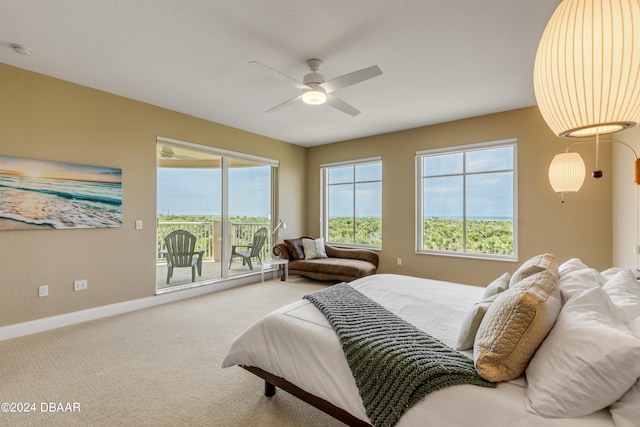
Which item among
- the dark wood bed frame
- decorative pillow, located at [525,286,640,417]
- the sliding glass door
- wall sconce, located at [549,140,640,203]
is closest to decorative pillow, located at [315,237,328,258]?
the sliding glass door

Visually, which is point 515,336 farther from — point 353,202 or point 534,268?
point 353,202

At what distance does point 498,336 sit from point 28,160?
4.55 m

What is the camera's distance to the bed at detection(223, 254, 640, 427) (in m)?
1.05

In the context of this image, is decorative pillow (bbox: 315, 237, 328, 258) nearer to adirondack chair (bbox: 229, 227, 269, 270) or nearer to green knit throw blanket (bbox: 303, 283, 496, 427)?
adirondack chair (bbox: 229, 227, 269, 270)

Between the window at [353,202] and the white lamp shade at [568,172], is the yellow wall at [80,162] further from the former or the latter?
the white lamp shade at [568,172]

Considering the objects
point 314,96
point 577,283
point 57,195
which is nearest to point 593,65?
point 577,283

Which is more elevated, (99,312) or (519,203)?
(519,203)

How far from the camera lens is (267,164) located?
19.7 feet

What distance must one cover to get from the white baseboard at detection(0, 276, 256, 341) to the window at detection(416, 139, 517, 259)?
3.91m

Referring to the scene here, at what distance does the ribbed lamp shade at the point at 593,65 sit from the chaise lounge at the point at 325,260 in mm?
4479

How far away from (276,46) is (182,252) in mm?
3508

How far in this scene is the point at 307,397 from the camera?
5.77 ft

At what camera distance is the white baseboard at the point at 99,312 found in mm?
3117

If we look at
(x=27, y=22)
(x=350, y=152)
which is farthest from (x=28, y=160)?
(x=350, y=152)
